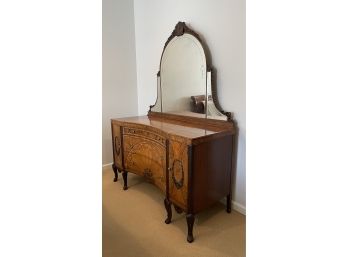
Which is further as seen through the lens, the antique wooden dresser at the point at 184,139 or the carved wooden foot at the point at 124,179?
the carved wooden foot at the point at 124,179

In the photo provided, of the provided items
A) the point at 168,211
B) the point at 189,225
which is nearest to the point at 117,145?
the point at 168,211

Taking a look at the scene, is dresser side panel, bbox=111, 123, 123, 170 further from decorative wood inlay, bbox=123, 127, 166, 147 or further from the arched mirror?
the arched mirror

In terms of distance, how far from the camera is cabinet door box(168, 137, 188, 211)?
178cm

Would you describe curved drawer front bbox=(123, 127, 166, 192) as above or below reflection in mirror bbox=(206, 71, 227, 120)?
below

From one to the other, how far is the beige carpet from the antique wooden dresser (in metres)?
0.10

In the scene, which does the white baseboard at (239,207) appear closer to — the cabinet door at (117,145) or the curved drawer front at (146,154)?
the curved drawer front at (146,154)

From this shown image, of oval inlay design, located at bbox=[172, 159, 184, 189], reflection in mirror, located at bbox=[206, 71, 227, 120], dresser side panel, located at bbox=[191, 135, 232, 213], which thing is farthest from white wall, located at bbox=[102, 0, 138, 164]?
dresser side panel, located at bbox=[191, 135, 232, 213]

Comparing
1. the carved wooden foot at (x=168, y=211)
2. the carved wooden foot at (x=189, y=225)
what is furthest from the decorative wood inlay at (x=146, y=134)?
the carved wooden foot at (x=189, y=225)

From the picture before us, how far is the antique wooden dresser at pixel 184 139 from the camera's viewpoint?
180cm

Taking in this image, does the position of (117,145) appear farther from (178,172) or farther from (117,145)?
(178,172)

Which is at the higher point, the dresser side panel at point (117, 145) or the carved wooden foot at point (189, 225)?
the dresser side panel at point (117, 145)
